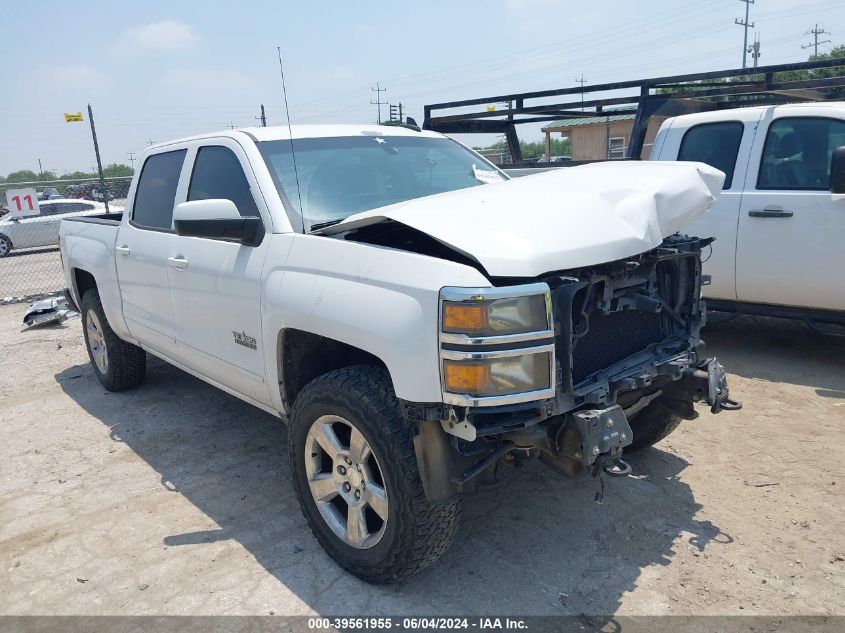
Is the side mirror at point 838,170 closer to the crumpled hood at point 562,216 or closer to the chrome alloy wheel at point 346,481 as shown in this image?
the crumpled hood at point 562,216

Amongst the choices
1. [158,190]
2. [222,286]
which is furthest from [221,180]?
[158,190]

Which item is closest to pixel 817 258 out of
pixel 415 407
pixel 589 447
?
pixel 589 447

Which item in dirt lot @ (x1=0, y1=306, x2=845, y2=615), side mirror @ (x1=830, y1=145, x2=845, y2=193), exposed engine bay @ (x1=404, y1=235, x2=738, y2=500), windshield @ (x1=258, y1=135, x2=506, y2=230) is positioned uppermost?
windshield @ (x1=258, y1=135, x2=506, y2=230)

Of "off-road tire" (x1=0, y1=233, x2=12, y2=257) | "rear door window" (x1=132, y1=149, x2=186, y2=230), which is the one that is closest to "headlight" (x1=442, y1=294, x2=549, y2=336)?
"rear door window" (x1=132, y1=149, x2=186, y2=230)

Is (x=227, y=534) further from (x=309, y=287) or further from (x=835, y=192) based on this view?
(x=835, y=192)

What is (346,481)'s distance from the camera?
293 cm

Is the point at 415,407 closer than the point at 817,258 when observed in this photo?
Yes

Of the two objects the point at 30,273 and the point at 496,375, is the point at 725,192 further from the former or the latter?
the point at 30,273

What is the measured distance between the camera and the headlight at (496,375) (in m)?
2.35

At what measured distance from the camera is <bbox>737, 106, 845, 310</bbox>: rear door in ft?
16.8

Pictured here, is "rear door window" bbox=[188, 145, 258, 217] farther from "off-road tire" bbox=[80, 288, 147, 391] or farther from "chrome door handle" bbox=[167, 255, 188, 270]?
"off-road tire" bbox=[80, 288, 147, 391]

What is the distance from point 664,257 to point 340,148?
6.10ft

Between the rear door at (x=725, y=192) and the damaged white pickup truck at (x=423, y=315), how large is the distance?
2.38 meters

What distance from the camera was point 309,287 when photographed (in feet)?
9.62
